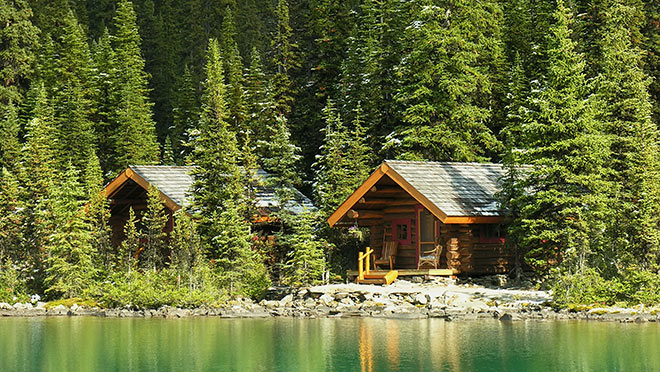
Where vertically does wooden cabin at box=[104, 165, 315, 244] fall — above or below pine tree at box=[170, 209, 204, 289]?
above

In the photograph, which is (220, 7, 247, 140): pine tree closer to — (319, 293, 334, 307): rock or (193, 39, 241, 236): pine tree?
(193, 39, 241, 236): pine tree

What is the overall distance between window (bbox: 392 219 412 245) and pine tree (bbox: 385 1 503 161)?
708cm

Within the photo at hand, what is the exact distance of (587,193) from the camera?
31875 mm

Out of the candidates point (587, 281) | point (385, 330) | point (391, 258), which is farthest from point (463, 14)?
point (385, 330)

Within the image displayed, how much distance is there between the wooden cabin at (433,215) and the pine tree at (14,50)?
33557 millimetres

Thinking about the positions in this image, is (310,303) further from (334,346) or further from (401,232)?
(334,346)

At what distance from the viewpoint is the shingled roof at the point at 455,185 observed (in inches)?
1304

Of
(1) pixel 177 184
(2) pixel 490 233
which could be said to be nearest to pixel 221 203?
(1) pixel 177 184

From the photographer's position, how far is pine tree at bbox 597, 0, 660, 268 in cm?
2611

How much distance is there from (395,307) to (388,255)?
6.97m

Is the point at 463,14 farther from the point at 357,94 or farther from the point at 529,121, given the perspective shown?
the point at 529,121

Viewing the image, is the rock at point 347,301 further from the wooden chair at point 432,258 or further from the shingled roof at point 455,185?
the wooden chair at point 432,258

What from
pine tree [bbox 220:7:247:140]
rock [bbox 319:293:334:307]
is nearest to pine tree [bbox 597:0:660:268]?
rock [bbox 319:293:334:307]

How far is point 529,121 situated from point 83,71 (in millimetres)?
38860
